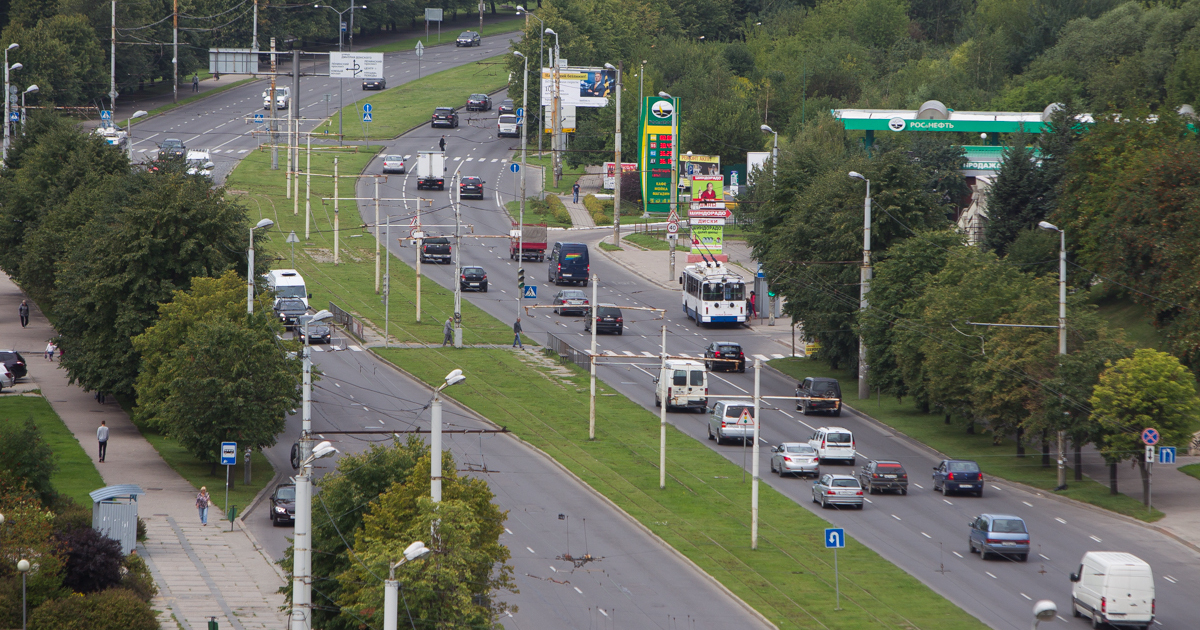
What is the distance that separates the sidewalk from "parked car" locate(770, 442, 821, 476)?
20613 millimetres

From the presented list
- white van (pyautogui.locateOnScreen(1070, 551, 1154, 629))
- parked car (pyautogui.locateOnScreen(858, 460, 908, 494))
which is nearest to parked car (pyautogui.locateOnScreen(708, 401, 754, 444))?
parked car (pyautogui.locateOnScreen(858, 460, 908, 494))

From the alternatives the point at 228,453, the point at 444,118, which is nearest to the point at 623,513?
the point at 228,453

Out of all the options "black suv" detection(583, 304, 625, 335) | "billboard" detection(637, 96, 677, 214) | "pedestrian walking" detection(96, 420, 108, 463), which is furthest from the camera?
"billboard" detection(637, 96, 677, 214)

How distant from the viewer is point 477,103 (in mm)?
146125

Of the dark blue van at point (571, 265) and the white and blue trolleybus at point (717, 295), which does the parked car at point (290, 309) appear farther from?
the white and blue trolleybus at point (717, 295)

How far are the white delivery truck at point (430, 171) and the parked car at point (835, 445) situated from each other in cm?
6022

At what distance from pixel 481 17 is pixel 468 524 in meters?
165

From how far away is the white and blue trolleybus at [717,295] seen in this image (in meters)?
79.8

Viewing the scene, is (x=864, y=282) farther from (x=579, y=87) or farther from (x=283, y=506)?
(x=579, y=87)

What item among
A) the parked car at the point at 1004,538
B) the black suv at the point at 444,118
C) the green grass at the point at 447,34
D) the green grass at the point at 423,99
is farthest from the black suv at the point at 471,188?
the parked car at the point at 1004,538

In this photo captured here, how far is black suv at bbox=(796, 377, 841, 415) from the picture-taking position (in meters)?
63.6

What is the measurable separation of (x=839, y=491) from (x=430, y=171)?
67.2 m

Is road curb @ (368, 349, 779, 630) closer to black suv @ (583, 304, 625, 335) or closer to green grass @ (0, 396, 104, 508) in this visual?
black suv @ (583, 304, 625, 335)

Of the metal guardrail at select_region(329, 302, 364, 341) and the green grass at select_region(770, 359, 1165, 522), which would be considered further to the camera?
the metal guardrail at select_region(329, 302, 364, 341)
